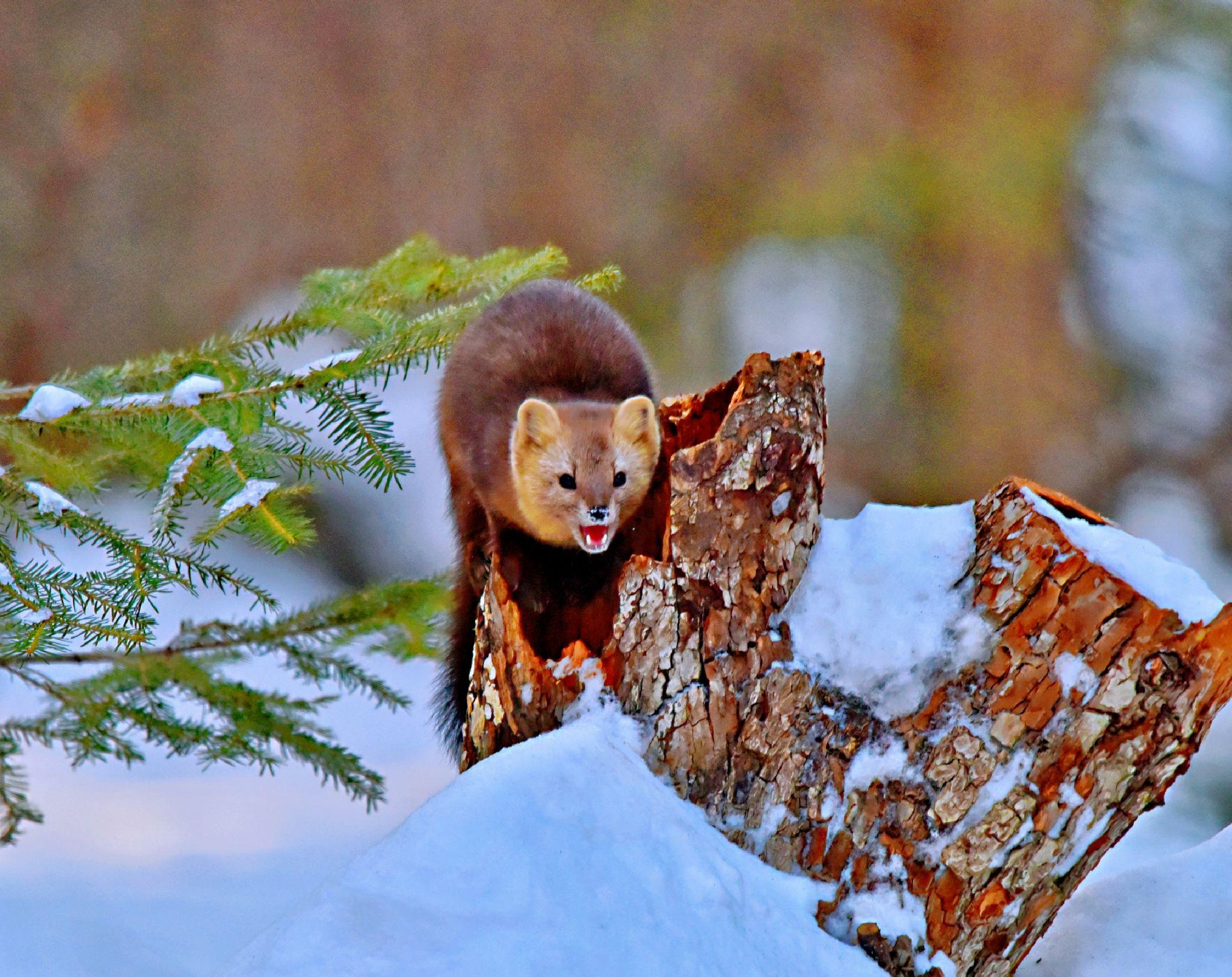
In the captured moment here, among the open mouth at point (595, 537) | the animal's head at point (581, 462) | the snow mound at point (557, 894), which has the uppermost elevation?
the animal's head at point (581, 462)

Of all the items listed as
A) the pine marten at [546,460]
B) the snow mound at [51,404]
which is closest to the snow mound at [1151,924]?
the pine marten at [546,460]

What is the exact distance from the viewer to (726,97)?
3727mm

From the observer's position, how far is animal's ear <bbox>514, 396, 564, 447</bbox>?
1803mm

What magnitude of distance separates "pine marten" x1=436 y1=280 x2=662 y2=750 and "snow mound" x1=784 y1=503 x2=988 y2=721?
324 mm

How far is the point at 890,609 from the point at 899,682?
3.8 inches

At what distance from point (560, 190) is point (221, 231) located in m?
1.19

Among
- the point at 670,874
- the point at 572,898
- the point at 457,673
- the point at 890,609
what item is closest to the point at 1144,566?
the point at 890,609

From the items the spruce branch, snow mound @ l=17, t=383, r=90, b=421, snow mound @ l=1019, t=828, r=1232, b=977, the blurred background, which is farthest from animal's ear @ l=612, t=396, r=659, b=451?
the blurred background

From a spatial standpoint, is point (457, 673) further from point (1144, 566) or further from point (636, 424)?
point (1144, 566)

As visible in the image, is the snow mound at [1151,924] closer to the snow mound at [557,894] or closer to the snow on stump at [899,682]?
the snow on stump at [899,682]

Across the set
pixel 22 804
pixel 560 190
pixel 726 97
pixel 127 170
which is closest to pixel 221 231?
pixel 127 170

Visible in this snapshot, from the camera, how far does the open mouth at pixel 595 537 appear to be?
1725 mm

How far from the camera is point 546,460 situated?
1809 mm

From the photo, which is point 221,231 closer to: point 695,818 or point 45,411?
point 45,411
